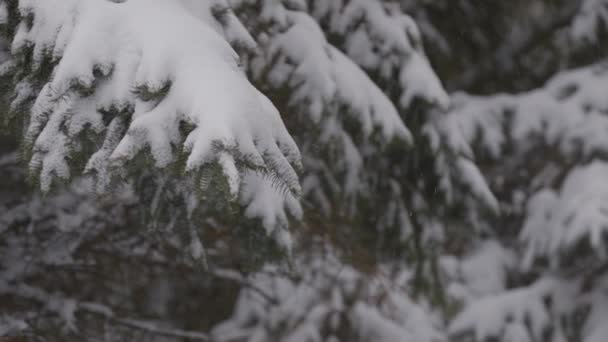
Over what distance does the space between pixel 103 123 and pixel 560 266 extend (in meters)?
4.00

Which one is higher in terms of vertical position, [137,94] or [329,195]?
[137,94]

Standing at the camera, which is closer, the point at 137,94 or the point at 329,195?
the point at 137,94

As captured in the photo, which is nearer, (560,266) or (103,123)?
(103,123)

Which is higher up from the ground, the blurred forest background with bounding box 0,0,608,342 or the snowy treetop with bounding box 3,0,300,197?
the snowy treetop with bounding box 3,0,300,197

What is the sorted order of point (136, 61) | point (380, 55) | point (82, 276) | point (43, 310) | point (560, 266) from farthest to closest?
point (560, 266) < point (380, 55) < point (82, 276) < point (43, 310) < point (136, 61)

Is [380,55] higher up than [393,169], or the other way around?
[380,55]

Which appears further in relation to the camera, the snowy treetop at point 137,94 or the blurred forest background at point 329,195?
the blurred forest background at point 329,195

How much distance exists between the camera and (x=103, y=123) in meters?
1.71

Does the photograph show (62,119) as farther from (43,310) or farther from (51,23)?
(43,310)

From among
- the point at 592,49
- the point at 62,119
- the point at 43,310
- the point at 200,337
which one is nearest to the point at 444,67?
the point at 592,49

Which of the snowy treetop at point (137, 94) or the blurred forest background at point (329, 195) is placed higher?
the snowy treetop at point (137, 94)

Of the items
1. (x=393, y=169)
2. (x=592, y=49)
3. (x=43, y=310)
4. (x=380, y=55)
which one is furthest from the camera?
(x=592, y=49)

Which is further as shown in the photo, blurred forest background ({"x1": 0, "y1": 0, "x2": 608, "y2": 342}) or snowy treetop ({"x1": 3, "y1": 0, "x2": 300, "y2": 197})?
blurred forest background ({"x1": 0, "y1": 0, "x2": 608, "y2": 342})

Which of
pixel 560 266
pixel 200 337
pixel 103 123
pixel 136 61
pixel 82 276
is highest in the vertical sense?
pixel 136 61
